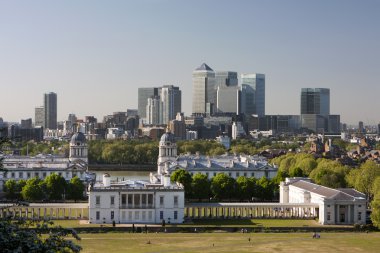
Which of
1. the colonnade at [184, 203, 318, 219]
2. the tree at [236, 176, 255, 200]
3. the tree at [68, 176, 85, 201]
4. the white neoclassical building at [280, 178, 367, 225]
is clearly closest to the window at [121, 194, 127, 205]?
the colonnade at [184, 203, 318, 219]

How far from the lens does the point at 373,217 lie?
61219 millimetres

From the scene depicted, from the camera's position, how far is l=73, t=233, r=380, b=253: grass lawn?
4909 cm

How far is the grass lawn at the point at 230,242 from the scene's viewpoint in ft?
161

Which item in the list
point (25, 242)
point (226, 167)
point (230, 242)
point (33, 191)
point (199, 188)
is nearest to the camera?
point (25, 242)

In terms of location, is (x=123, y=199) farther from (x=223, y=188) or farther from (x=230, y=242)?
(x=223, y=188)

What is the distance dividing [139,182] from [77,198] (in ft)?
58.1

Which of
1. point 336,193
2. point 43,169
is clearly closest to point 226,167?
point 43,169

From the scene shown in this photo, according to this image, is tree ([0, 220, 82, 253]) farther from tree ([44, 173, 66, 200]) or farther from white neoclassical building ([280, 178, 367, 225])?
tree ([44, 173, 66, 200])

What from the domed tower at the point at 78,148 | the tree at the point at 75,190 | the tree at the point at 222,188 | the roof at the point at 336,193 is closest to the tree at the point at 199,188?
the tree at the point at 222,188

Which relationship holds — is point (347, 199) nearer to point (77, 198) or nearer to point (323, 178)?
point (323, 178)

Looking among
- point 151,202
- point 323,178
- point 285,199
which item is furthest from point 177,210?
point 323,178

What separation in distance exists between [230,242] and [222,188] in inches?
1256

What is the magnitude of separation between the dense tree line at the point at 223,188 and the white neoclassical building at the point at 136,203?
1488 centimetres

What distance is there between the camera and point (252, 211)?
240 ft
